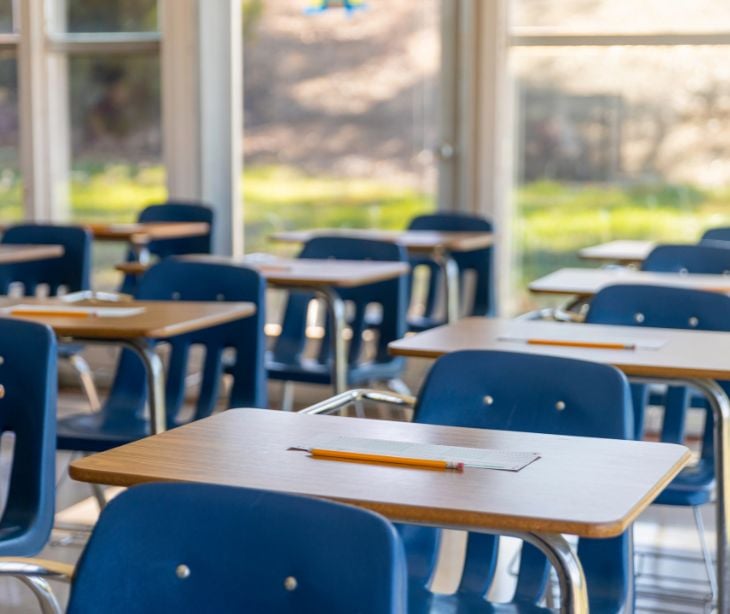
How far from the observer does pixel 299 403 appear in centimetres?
690

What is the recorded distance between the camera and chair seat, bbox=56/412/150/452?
Result: 371 cm

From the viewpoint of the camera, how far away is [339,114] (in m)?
7.21

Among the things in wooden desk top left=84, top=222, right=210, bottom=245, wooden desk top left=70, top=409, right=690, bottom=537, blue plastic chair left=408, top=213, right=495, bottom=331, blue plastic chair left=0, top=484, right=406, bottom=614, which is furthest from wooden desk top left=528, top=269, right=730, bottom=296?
blue plastic chair left=0, top=484, right=406, bottom=614

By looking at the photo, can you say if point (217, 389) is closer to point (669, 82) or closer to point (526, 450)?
point (526, 450)

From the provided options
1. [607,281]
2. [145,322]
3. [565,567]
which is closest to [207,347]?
[145,322]

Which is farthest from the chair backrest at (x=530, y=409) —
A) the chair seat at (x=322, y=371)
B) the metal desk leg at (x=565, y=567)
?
the chair seat at (x=322, y=371)

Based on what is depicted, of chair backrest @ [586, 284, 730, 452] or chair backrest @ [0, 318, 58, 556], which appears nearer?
chair backrest @ [0, 318, 58, 556]

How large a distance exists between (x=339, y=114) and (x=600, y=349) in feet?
13.9

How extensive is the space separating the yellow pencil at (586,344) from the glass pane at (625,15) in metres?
3.55

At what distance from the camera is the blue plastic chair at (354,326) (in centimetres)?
502

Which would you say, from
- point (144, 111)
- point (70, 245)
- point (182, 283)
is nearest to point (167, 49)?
point (144, 111)

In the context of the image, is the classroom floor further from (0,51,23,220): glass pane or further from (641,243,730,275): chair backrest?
(0,51,23,220): glass pane

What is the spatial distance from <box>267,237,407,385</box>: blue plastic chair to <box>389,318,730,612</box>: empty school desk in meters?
1.43

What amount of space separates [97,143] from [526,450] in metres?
5.87
